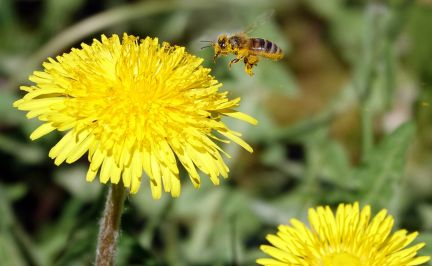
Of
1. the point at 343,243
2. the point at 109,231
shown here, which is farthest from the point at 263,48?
the point at 109,231

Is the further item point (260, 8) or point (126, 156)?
point (260, 8)

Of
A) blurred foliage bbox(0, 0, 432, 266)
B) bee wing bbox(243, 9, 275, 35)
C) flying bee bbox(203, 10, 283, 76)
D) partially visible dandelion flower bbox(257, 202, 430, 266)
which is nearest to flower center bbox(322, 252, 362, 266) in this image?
partially visible dandelion flower bbox(257, 202, 430, 266)

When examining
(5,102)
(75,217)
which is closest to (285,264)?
(75,217)

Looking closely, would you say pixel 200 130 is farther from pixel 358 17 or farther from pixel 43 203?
pixel 358 17

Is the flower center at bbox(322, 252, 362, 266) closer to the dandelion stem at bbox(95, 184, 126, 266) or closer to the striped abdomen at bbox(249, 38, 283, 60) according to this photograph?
the dandelion stem at bbox(95, 184, 126, 266)

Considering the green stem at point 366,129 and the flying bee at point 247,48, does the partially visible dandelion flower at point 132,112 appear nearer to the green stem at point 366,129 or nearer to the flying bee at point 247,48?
the flying bee at point 247,48

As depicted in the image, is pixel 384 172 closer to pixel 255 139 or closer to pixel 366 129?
pixel 366 129
